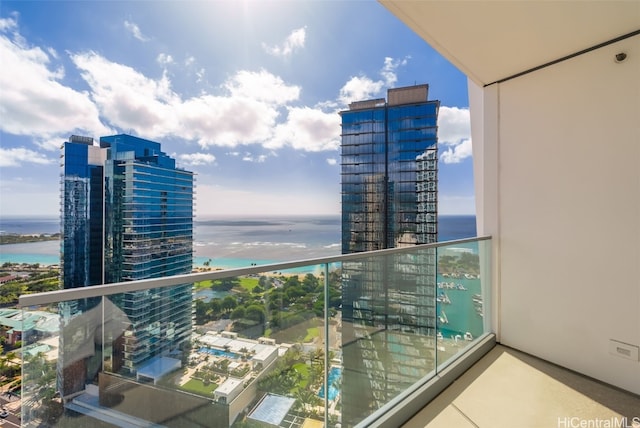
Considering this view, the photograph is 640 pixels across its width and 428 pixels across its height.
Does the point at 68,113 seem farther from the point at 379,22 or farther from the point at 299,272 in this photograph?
the point at 299,272

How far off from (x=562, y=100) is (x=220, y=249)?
15.9 metres

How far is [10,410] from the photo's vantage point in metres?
0.78

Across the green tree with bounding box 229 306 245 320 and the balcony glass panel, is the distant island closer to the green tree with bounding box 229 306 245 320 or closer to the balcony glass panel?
the green tree with bounding box 229 306 245 320

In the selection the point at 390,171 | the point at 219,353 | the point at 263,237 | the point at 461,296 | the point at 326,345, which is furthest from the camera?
the point at 263,237

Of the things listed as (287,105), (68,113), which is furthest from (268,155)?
(68,113)

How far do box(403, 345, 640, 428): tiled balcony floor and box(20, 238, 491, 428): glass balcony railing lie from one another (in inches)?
9.4

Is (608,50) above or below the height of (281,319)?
above

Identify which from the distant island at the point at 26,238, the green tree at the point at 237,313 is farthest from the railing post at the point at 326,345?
the distant island at the point at 26,238

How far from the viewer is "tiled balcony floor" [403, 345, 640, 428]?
1.90 m

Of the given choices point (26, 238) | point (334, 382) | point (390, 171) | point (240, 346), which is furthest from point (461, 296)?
point (26, 238)

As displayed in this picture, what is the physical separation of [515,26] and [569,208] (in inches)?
A: 64.1

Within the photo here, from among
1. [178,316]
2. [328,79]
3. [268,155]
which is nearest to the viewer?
[178,316]

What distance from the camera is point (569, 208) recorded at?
2574 millimetres

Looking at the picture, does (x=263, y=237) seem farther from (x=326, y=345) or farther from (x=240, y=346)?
(x=240, y=346)
